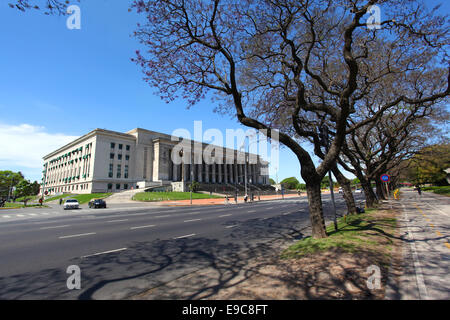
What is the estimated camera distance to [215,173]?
84.6 metres

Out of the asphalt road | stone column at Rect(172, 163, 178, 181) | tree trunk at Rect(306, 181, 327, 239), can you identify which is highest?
stone column at Rect(172, 163, 178, 181)

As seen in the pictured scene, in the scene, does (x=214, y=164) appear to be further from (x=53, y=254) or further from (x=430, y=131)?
(x=53, y=254)

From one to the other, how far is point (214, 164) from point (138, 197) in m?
43.2

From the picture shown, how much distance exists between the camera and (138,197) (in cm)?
4231

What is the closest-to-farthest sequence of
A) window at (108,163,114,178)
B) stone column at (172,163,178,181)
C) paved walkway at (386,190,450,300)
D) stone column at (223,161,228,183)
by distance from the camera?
paved walkway at (386,190,450,300) → window at (108,163,114,178) → stone column at (172,163,178,181) → stone column at (223,161,228,183)

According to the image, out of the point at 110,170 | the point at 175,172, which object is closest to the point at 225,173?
the point at 175,172

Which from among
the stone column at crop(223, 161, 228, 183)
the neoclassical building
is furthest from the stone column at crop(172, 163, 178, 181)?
the stone column at crop(223, 161, 228, 183)

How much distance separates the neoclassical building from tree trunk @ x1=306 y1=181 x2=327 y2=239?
44835 millimetres

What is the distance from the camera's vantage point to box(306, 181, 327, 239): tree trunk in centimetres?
745

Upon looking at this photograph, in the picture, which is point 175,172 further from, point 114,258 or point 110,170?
point 114,258

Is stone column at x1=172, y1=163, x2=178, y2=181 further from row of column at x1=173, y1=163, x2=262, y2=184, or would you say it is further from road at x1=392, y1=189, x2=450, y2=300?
road at x1=392, y1=189, x2=450, y2=300

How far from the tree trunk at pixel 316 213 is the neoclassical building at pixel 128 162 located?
44.8 m

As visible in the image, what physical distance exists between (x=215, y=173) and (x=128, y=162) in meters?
31.6
